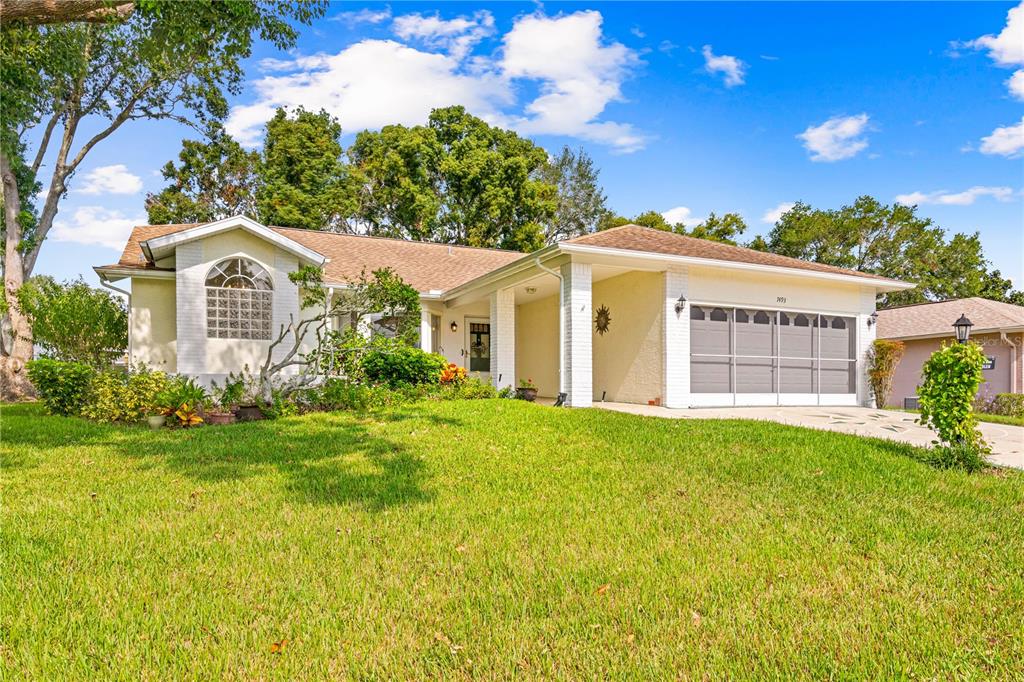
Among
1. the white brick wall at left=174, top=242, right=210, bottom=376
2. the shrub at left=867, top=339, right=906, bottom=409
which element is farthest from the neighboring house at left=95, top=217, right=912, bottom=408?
the shrub at left=867, top=339, right=906, bottom=409

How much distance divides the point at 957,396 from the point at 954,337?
44.8 ft

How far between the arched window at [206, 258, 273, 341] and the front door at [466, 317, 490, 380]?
601 cm

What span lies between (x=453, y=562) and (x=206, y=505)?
2477 mm

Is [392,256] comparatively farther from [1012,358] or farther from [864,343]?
[1012,358]

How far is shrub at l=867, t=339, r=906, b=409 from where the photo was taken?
13.0 meters

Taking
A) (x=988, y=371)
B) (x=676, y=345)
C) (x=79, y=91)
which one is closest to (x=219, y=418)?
(x=676, y=345)

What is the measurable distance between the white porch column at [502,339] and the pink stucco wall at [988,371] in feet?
35.6

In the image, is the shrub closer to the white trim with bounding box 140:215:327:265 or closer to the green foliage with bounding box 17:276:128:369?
the white trim with bounding box 140:215:327:265

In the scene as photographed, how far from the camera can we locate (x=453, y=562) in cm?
345

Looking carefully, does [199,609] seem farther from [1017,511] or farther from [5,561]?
[1017,511]

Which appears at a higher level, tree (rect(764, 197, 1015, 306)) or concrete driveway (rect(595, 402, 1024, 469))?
tree (rect(764, 197, 1015, 306))

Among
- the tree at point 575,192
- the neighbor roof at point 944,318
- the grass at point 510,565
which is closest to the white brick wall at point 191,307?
the grass at point 510,565

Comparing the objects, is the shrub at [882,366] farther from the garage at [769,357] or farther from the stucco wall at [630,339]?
the stucco wall at [630,339]

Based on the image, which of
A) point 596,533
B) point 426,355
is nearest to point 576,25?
point 426,355
